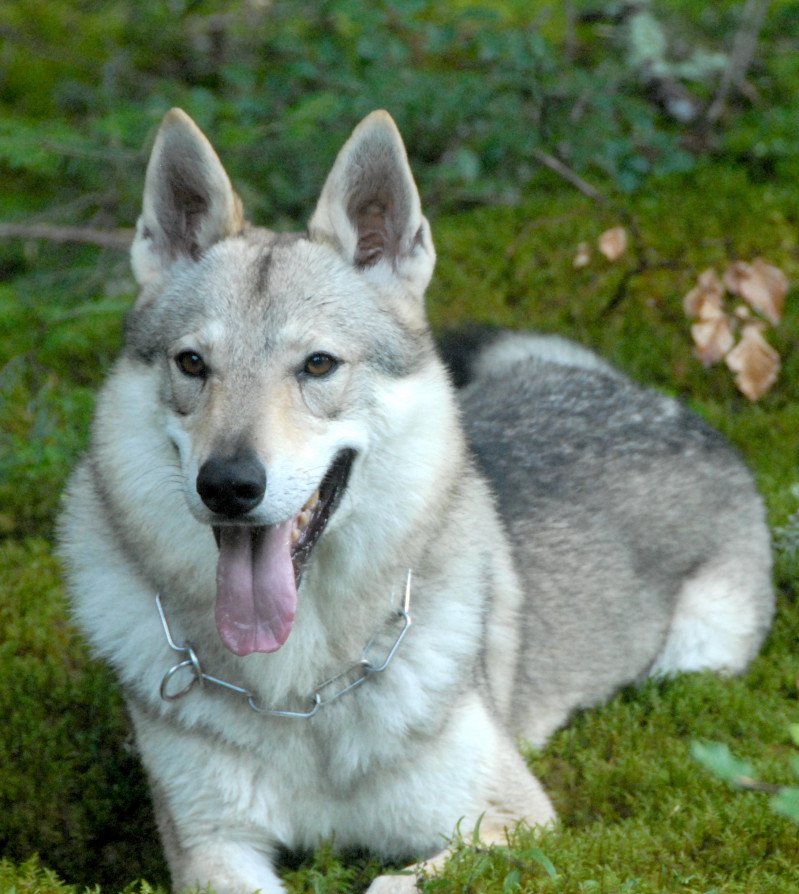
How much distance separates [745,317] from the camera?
18.1ft

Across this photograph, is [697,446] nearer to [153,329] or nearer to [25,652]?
[153,329]

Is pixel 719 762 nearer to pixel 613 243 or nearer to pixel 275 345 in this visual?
pixel 275 345

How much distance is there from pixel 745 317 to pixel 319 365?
3.04m

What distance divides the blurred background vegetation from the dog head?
4.33 ft

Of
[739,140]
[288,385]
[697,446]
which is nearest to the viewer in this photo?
[288,385]

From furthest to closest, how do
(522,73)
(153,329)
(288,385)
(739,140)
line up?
(739,140) → (522,73) → (153,329) → (288,385)

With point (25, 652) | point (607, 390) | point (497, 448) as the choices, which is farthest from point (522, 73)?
point (25, 652)

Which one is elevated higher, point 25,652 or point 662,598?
point 662,598

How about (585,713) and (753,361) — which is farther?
(753,361)

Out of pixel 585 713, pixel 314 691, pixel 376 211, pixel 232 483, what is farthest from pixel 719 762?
pixel 585 713

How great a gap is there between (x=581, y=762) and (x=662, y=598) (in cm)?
78

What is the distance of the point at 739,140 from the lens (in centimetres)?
721

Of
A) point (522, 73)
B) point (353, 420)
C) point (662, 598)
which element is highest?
point (353, 420)

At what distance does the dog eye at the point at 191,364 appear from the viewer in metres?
3.01
